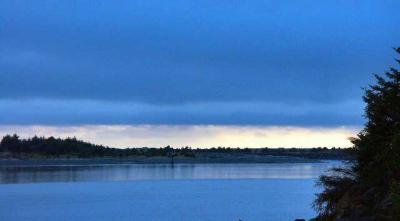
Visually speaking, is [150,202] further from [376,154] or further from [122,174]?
[122,174]

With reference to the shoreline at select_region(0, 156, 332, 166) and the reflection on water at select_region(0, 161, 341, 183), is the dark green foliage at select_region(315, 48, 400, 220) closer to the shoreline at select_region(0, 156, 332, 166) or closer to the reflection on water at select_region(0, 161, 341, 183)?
the reflection on water at select_region(0, 161, 341, 183)

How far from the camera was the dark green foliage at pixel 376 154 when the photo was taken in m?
21.6

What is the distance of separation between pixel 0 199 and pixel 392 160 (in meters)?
37.8

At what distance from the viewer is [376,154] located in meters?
24.2

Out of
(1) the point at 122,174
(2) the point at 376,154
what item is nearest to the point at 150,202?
(2) the point at 376,154

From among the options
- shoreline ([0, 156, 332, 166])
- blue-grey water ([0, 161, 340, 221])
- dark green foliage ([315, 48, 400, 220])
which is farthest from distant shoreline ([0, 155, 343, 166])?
dark green foliage ([315, 48, 400, 220])

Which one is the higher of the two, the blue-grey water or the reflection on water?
the reflection on water

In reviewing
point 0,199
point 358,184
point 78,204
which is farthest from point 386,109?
point 0,199

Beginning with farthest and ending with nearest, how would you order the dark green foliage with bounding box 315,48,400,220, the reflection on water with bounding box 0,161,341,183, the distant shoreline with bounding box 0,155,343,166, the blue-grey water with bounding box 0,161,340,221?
the distant shoreline with bounding box 0,155,343,166
the reflection on water with bounding box 0,161,341,183
the blue-grey water with bounding box 0,161,340,221
the dark green foliage with bounding box 315,48,400,220

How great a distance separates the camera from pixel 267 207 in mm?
45000

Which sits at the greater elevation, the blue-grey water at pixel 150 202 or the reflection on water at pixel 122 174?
the reflection on water at pixel 122 174

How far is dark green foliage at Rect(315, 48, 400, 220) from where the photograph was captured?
21.6 m

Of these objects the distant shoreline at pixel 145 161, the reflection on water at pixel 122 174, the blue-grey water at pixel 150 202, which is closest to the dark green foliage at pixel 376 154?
the blue-grey water at pixel 150 202

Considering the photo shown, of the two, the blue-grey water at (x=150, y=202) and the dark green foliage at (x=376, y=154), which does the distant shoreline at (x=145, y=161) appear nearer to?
the blue-grey water at (x=150, y=202)
